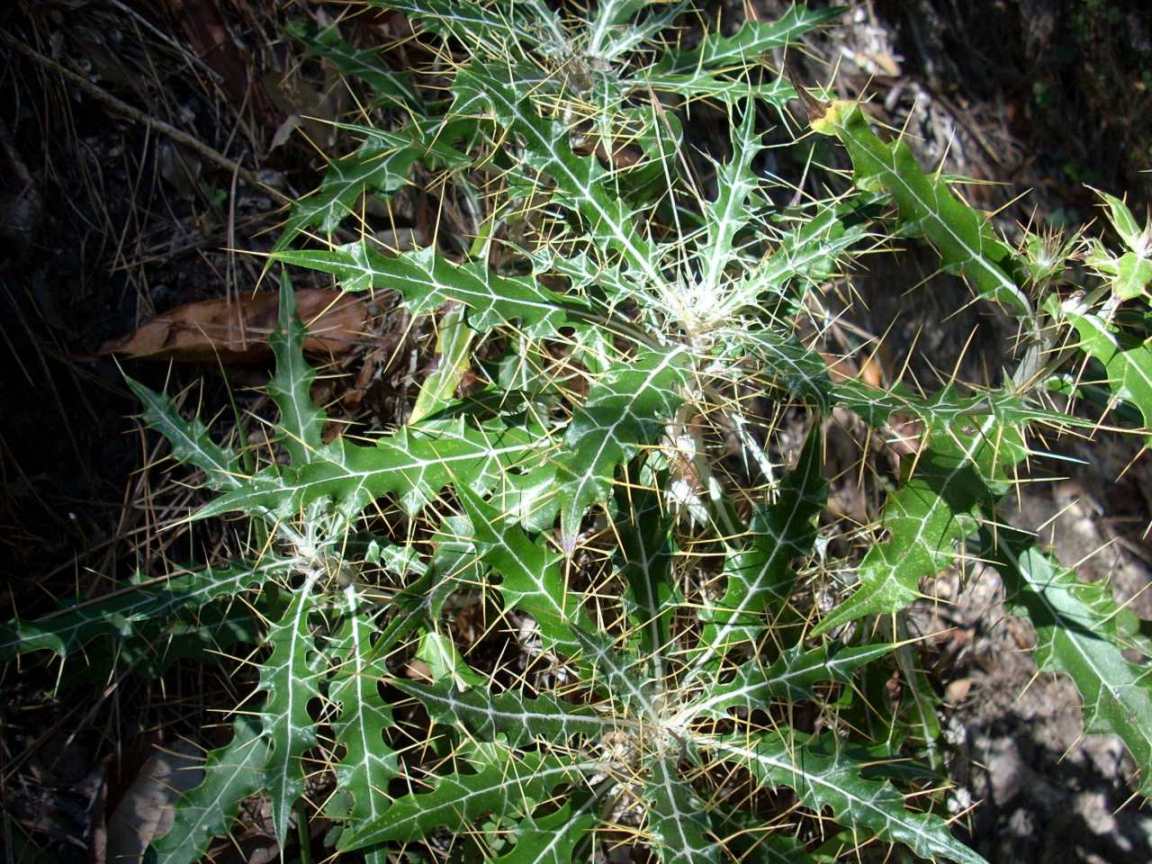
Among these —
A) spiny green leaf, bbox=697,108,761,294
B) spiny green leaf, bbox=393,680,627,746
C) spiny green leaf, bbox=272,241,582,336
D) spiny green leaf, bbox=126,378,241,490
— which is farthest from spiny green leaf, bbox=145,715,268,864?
spiny green leaf, bbox=697,108,761,294

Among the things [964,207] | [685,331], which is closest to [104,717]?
[685,331]

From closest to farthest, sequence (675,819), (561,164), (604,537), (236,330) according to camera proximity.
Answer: (675,819) < (561,164) < (604,537) < (236,330)

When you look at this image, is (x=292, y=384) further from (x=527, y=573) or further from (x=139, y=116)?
(x=139, y=116)

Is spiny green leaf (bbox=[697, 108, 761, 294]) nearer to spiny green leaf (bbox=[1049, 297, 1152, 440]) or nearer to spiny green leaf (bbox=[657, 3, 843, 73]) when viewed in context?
spiny green leaf (bbox=[657, 3, 843, 73])

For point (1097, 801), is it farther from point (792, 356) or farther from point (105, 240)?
point (105, 240)

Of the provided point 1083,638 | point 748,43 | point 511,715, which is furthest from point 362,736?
point 748,43

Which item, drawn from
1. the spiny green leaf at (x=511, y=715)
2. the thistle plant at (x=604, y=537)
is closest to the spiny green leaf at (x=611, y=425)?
the thistle plant at (x=604, y=537)
